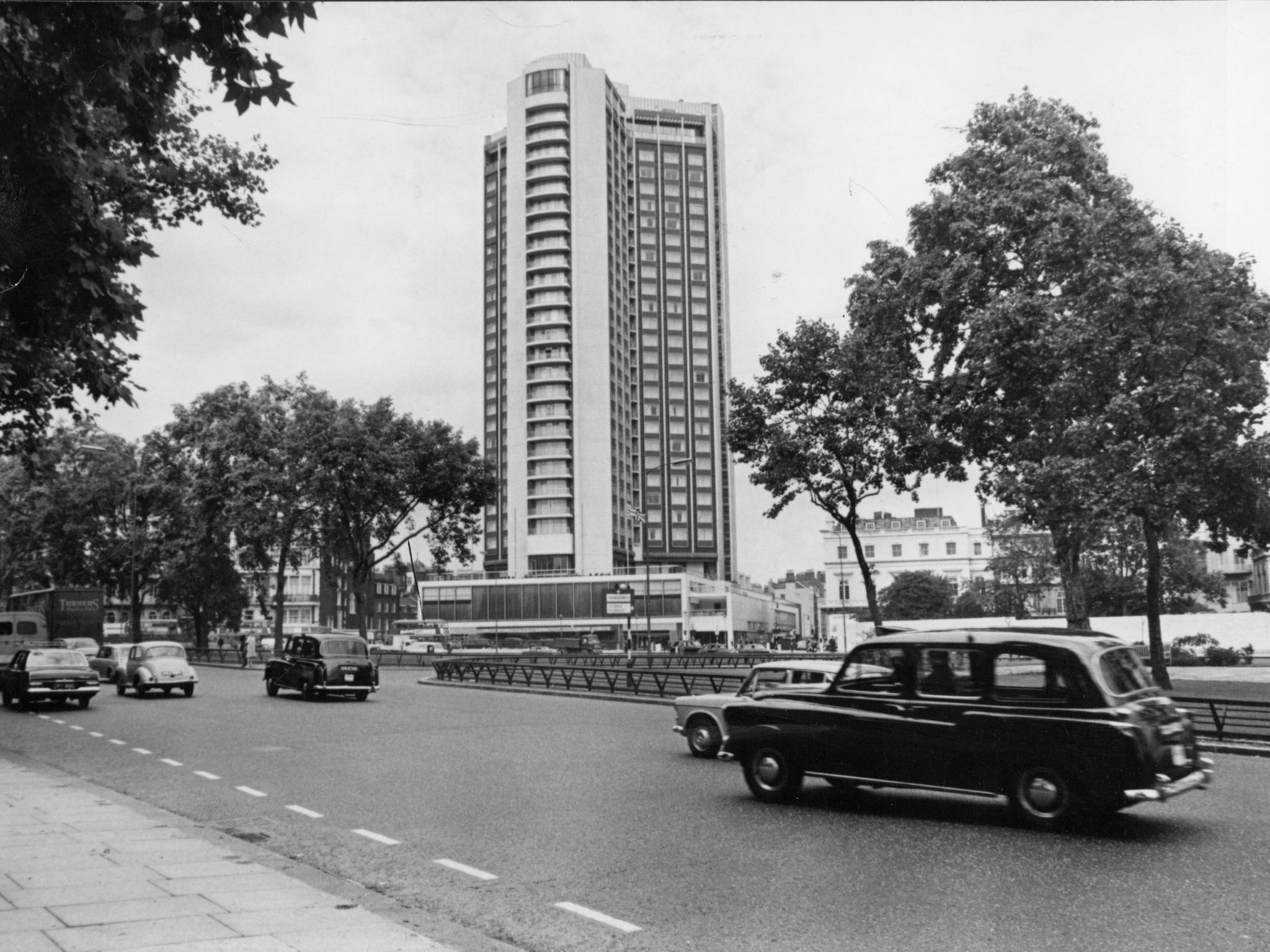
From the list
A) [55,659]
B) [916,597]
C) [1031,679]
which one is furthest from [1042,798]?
[916,597]

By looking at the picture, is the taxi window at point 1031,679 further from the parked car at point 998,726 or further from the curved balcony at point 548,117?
the curved balcony at point 548,117

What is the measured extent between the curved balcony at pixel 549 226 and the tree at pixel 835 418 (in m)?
82.9

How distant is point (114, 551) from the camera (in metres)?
59.6

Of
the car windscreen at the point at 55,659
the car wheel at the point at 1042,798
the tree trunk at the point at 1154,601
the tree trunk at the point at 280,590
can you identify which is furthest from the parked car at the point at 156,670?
the car wheel at the point at 1042,798

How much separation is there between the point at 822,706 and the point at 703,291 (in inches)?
5773

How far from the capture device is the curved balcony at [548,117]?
108 metres

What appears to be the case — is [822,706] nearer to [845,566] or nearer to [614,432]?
[614,432]

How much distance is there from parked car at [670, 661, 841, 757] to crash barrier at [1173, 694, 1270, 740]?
223 inches

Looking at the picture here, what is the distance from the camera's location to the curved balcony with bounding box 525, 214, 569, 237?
362ft

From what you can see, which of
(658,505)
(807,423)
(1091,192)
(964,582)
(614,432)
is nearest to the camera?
(1091,192)

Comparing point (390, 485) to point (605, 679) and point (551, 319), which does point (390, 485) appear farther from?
point (551, 319)

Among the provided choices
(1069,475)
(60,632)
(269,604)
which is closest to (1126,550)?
(1069,475)

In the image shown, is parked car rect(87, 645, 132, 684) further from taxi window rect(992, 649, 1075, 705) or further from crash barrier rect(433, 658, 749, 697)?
taxi window rect(992, 649, 1075, 705)

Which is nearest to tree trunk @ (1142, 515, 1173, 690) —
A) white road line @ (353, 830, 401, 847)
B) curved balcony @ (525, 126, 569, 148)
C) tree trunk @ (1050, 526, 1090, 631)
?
tree trunk @ (1050, 526, 1090, 631)
